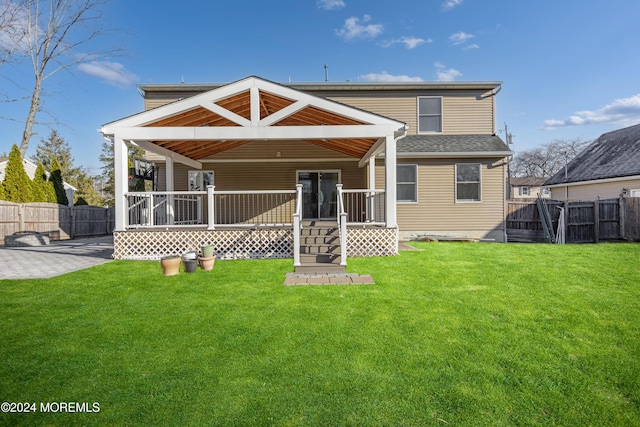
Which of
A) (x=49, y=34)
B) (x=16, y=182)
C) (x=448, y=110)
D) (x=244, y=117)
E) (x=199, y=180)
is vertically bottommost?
(x=199, y=180)

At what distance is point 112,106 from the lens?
20.0 meters

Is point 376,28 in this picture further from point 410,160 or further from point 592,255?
point 592,255

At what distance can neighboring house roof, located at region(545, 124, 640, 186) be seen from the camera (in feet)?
54.9

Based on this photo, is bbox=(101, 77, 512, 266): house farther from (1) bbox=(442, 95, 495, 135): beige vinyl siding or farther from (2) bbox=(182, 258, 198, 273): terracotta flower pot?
(2) bbox=(182, 258, 198, 273): terracotta flower pot

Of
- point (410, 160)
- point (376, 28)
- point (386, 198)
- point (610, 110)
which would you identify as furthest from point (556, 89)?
point (610, 110)

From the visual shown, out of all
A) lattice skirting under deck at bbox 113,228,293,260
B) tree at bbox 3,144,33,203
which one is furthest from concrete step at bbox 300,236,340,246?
tree at bbox 3,144,33,203

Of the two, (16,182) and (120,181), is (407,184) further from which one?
(16,182)

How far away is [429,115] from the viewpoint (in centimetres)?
1288

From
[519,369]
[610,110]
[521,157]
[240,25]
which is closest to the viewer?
[519,369]

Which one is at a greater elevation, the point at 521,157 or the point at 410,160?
the point at 521,157

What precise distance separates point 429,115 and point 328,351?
11877mm

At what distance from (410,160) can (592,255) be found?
6.06 metres

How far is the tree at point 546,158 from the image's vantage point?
1651 inches

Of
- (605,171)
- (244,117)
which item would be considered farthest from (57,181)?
(605,171)
